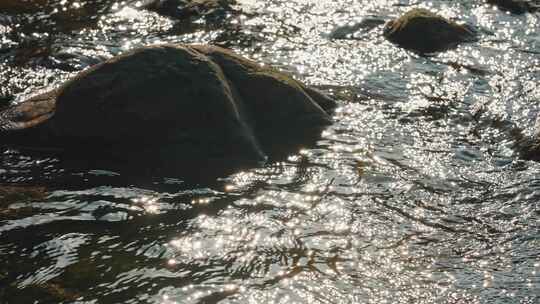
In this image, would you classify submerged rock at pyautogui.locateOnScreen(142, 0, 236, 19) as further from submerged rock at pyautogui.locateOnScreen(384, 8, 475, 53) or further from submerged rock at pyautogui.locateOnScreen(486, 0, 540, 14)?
submerged rock at pyautogui.locateOnScreen(486, 0, 540, 14)

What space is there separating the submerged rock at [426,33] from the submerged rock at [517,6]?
185 centimetres

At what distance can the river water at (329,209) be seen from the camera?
6.33 m

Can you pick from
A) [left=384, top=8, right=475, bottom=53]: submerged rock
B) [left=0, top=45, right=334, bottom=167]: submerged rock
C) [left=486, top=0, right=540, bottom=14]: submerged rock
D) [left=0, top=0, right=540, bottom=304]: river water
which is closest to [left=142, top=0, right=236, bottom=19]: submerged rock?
[left=0, top=0, right=540, bottom=304]: river water

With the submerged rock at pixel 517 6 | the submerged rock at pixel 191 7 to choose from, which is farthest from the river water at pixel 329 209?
the submerged rock at pixel 191 7

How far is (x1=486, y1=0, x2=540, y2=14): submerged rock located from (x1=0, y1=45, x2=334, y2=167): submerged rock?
747cm

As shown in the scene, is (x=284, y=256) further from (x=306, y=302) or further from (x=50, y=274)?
(x=50, y=274)

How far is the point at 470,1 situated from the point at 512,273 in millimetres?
10316

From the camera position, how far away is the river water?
633 cm

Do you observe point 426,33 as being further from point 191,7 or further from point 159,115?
point 159,115

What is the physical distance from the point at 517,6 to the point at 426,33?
10.0ft

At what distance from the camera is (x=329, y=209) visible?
25.2 feet

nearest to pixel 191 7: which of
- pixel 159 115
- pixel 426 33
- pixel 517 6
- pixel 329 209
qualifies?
pixel 426 33

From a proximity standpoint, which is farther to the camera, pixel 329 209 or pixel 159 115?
pixel 159 115

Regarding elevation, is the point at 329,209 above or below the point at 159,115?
below
